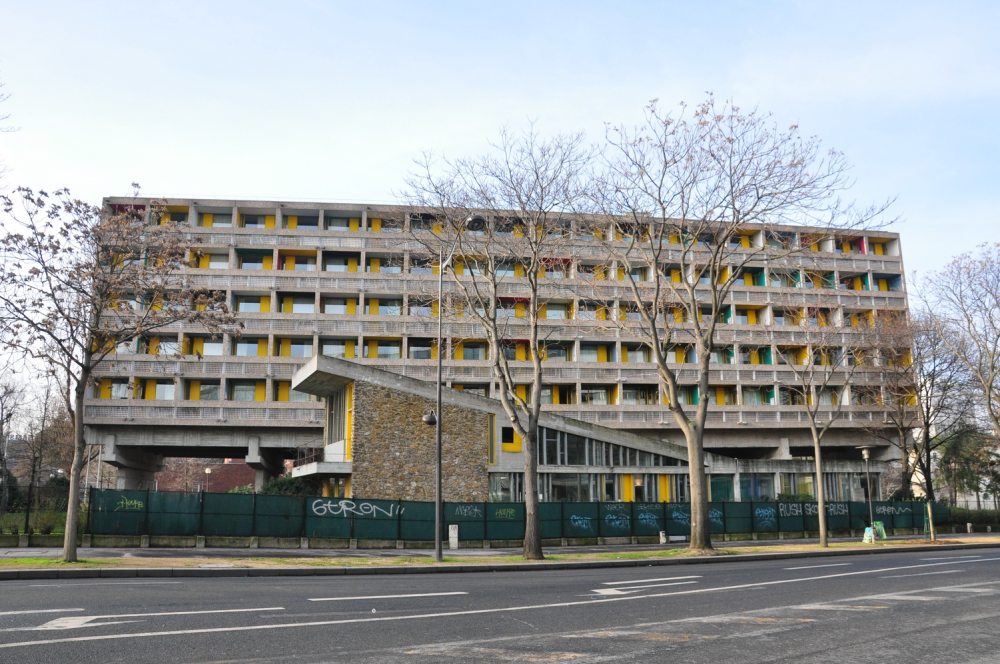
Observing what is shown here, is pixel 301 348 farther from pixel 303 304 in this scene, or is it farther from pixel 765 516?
pixel 765 516

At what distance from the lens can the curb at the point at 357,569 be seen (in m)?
17.4

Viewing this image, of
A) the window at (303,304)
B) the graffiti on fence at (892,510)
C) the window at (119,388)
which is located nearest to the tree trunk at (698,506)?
the graffiti on fence at (892,510)

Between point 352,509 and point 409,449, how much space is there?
715 centimetres

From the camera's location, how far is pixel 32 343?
72.7ft

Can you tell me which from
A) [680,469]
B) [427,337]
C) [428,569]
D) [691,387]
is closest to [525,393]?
[427,337]

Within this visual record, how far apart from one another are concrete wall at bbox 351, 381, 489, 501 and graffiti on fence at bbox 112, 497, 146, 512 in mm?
10558

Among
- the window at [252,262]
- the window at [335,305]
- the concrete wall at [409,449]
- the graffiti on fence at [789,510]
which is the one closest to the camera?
the concrete wall at [409,449]

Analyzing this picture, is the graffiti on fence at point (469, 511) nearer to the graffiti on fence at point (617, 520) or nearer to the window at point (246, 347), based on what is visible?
the graffiti on fence at point (617, 520)

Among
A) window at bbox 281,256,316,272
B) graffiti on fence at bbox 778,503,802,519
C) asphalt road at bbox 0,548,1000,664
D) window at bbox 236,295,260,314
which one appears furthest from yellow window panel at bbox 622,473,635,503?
window at bbox 236,295,260,314

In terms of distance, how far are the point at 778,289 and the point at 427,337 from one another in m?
27.4

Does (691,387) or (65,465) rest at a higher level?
(691,387)

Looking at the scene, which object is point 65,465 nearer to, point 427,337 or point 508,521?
point 427,337

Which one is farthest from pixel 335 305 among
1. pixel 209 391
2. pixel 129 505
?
pixel 129 505

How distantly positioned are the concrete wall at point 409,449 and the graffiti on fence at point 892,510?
21169mm
